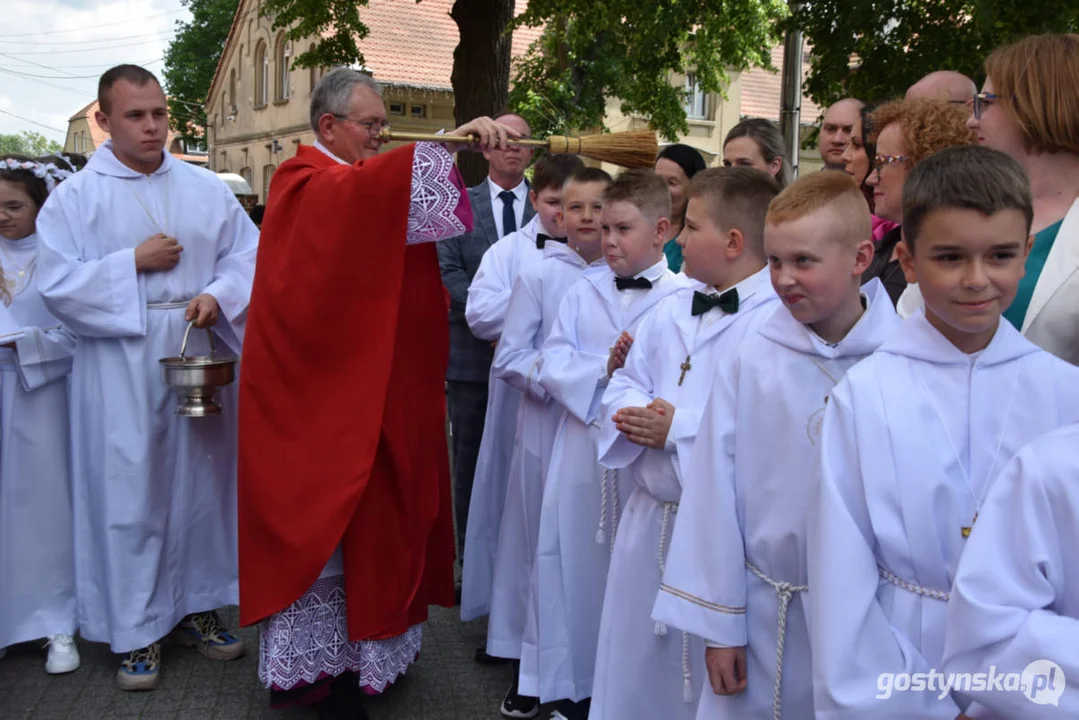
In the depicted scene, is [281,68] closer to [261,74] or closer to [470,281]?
[261,74]

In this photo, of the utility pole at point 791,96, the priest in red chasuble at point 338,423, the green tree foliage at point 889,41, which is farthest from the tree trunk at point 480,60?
the priest in red chasuble at point 338,423

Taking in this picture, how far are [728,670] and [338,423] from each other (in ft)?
6.63

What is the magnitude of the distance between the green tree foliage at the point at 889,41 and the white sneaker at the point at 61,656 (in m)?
6.16

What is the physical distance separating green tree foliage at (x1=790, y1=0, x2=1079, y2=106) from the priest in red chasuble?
4.29 metres

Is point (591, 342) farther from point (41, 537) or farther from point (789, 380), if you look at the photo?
point (41, 537)

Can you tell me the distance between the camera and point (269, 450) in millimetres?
4414

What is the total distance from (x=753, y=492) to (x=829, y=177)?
84 centimetres

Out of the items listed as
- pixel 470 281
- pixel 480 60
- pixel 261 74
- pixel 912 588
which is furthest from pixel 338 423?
pixel 261 74

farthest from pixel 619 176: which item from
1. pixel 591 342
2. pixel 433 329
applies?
pixel 433 329

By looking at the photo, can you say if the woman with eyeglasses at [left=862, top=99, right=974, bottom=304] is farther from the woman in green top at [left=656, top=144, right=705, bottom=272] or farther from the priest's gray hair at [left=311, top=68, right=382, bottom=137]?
the priest's gray hair at [left=311, top=68, right=382, bottom=137]

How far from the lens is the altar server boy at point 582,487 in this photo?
4.36m

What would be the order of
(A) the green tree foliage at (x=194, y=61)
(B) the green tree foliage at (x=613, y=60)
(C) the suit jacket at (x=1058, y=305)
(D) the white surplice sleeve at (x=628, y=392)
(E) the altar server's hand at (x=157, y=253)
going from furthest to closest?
(A) the green tree foliage at (x=194, y=61)
(B) the green tree foliage at (x=613, y=60)
(E) the altar server's hand at (x=157, y=253)
(D) the white surplice sleeve at (x=628, y=392)
(C) the suit jacket at (x=1058, y=305)

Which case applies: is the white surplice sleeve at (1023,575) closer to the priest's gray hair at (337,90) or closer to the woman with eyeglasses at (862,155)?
the woman with eyeglasses at (862,155)

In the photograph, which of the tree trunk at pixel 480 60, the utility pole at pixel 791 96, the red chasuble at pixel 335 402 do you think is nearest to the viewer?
the red chasuble at pixel 335 402
